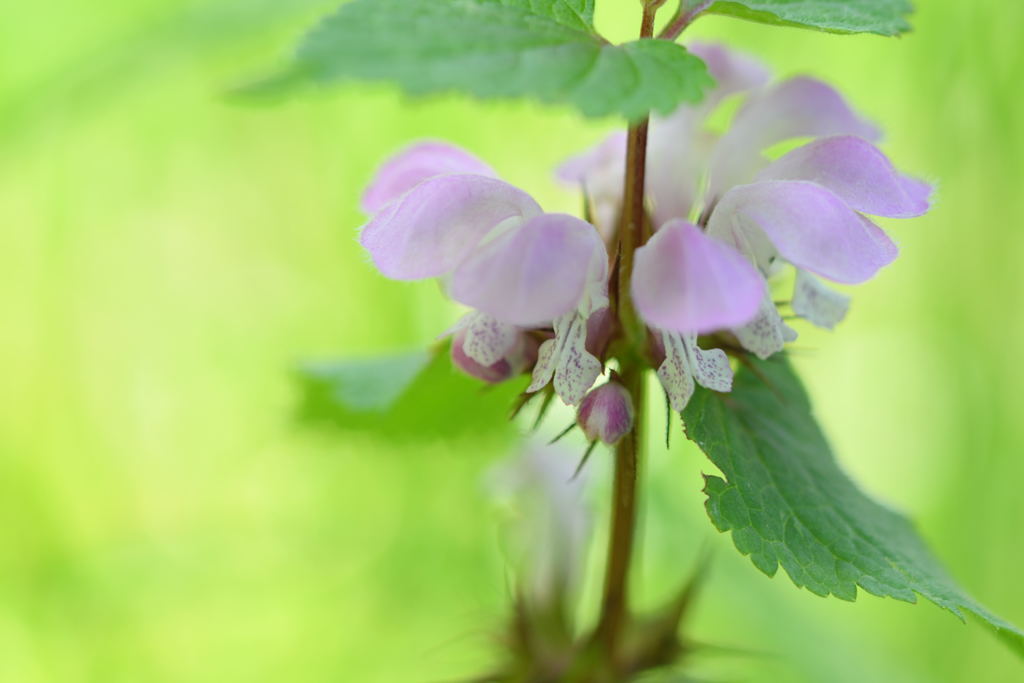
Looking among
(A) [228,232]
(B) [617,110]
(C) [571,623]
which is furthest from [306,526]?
(B) [617,110]

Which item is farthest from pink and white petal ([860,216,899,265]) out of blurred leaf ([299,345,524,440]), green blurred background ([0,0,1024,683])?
green blurred background ([0,0,1024,683])

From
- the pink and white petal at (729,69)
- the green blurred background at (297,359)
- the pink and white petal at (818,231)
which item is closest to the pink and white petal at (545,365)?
the pink and white petal at (818,231)

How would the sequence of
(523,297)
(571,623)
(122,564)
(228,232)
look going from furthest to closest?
(228,232), (122,564), (571,623), (523,297)

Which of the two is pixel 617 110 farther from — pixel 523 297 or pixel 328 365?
pixel 328 365

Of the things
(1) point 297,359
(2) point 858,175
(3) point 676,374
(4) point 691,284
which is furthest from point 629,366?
(1) point 297,359

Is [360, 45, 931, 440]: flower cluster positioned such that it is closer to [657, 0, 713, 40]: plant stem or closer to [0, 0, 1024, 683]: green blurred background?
[657, 0, 713, 40]: plant stem

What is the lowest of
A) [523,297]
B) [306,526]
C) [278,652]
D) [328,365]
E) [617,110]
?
[278,652]
